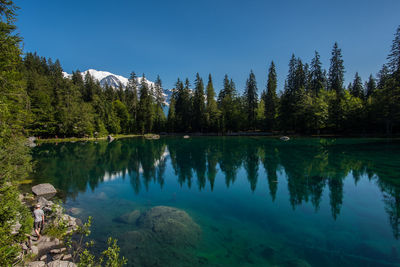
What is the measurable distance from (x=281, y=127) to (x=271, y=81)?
16.7 meters

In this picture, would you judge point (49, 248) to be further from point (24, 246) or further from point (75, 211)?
point (75, 211)

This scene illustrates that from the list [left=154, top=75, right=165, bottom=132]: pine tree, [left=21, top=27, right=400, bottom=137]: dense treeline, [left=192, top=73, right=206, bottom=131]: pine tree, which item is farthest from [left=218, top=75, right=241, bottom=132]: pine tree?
A: [left=154, top=75, right=165, bottom=132]: pine tree

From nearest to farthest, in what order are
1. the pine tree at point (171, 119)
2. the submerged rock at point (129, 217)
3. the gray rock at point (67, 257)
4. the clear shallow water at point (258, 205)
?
the gray rock at point (67, 257) < the clear shallow water at point (258, 205) < the submerged rock at point (129, 217) < the pine tree at point (171, 119)

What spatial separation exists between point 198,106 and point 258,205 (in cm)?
6254

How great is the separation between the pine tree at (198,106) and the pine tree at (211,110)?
2.16 m

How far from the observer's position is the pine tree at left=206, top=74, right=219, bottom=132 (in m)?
68.8

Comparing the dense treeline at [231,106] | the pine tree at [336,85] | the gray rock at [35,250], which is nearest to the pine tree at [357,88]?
the dense treeline at [231,106]

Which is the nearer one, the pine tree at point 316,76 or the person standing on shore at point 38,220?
the person standing on shore at point 38,220

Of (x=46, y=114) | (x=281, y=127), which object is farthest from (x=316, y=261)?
(x=46, y=114)

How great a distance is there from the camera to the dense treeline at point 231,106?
4934 centimetres

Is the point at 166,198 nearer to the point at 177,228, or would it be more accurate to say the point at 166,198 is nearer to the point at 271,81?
the point at 177,228

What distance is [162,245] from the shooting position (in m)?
7.99

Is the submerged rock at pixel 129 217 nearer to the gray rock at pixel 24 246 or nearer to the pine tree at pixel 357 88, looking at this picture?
the gray rock at pixel 24 246

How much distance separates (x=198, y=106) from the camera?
7281cm
